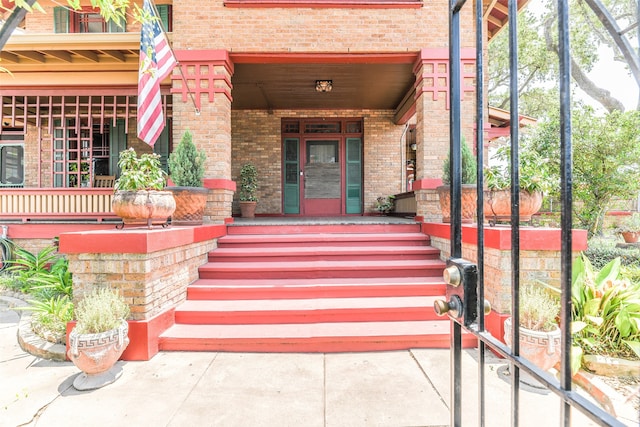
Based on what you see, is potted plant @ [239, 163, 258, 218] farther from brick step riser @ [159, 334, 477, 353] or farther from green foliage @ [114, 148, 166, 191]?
brick step riser @ [159, 334, 477, 353]

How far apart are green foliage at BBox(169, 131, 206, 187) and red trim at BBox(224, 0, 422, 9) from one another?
2.60 meters

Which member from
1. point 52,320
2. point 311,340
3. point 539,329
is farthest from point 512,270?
point 52,320

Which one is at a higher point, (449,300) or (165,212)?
(165,212)

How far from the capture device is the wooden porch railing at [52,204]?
6.85 m

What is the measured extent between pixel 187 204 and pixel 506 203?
4295 mm

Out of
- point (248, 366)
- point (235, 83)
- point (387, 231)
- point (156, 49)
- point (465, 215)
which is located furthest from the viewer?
point (235, 83)

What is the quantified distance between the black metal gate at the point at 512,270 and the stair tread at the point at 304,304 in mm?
2653

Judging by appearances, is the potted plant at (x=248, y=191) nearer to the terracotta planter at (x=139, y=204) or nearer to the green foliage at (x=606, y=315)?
the terracotta planter at (x=139, y=204)

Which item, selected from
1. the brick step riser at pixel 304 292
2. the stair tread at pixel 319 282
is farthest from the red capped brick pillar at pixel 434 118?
the brick step riser at pixel 304 292

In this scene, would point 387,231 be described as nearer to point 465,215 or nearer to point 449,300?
point 465,215

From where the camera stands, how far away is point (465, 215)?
4820 millimetres

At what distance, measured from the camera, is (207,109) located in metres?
5.66

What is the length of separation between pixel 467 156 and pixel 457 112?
4030 mm

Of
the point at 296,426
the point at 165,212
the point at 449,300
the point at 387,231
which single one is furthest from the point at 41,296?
the point at 449,300
